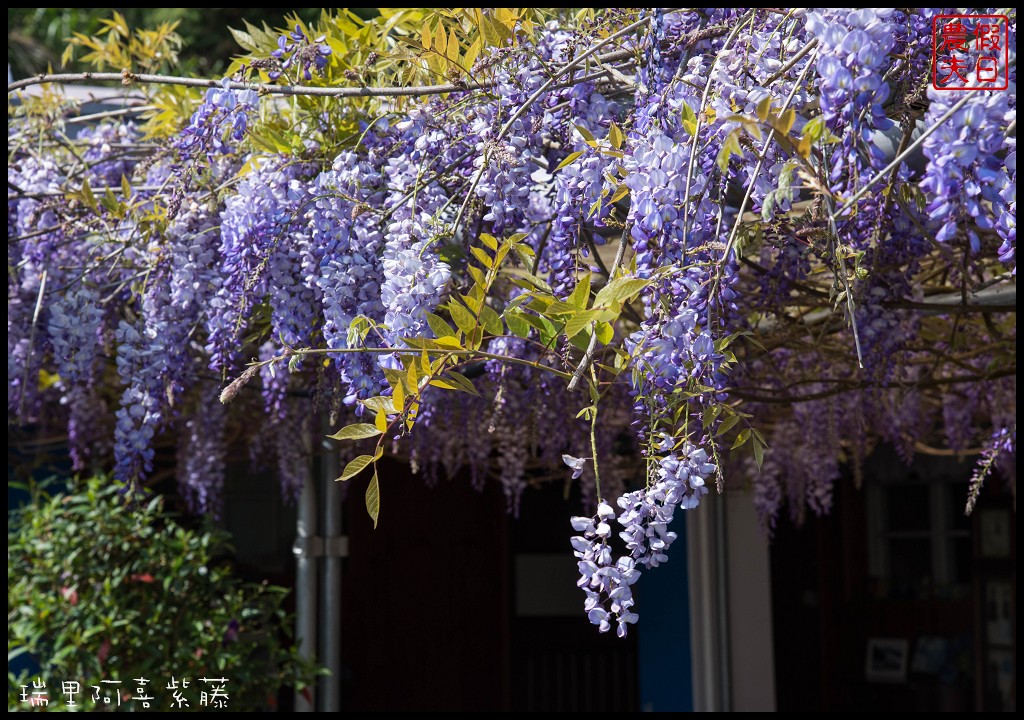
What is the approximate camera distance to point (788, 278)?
2.26 metres

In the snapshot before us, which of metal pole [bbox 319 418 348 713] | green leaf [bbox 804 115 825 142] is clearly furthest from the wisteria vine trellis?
metal pole [bbox 319 418 348 713]

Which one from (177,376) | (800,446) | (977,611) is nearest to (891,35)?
(177,376)

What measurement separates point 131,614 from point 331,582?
25.0 inches

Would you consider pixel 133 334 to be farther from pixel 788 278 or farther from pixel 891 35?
pixel 891 35

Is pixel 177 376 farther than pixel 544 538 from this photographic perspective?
No

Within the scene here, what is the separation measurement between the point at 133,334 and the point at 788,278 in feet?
4.30

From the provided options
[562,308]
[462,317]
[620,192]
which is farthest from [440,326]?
[620,192]

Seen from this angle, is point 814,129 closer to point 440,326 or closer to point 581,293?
point 581,293

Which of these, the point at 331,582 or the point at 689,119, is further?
the point at 331,582

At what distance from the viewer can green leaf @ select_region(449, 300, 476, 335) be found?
4.43 ft

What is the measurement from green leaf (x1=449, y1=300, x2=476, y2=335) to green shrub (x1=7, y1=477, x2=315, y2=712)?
248 cm

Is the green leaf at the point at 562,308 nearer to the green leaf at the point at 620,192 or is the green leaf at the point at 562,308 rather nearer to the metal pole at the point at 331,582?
the green leaf at the point at 620,192

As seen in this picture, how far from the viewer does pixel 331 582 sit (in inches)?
142

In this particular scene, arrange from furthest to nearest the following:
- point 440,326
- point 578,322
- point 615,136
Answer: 1. point 615,136
2. point 440,326
3. point 578,322
